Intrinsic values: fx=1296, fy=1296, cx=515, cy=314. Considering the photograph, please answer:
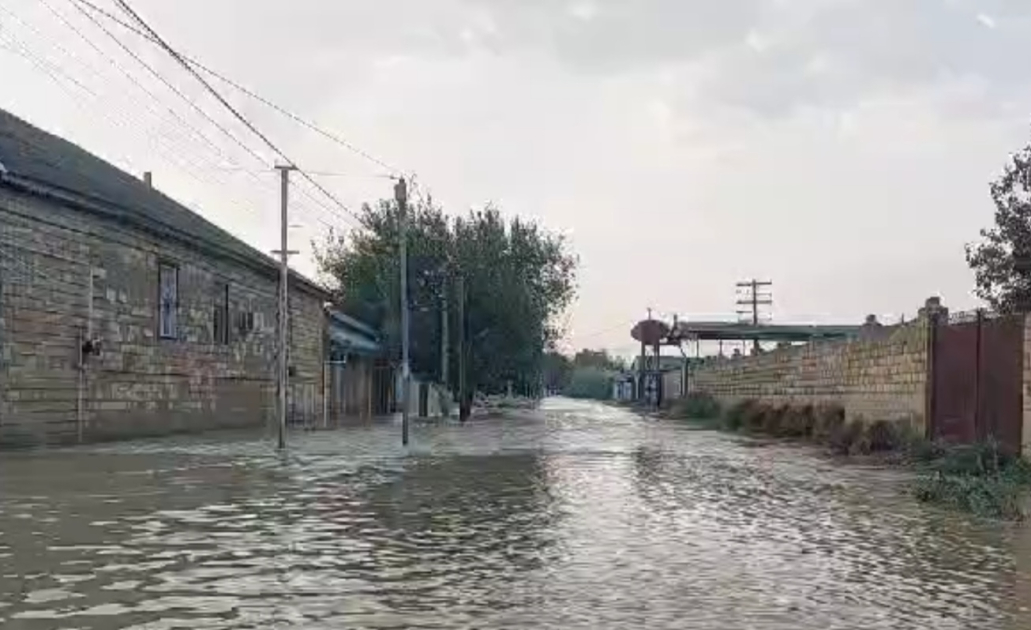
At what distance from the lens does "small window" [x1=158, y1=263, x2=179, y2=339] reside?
102ft

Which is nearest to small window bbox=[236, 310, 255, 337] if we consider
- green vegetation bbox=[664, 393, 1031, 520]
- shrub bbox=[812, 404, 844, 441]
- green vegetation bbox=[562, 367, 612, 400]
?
green vegetation bbox=[664, 393, 1031, 520]

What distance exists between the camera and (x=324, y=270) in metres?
66.6

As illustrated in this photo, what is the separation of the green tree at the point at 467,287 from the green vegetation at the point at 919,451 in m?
10.8

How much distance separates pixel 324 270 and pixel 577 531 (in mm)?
55677

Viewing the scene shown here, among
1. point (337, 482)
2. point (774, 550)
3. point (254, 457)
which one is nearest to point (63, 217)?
point (254, 457)

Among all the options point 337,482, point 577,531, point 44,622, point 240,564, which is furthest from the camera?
point 337,482

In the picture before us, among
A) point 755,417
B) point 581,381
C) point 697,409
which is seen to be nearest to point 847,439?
point 755,417

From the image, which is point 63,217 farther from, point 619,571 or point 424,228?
point 424,228

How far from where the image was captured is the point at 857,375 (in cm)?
3120

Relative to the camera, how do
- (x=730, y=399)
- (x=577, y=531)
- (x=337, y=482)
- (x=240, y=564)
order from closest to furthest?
(x=240, y=564) → (x=577, y=531) → (x=337, y=482) → (x=730, y=399)

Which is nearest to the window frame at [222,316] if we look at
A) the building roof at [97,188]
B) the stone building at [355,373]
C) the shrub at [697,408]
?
the building roof at [97,188]

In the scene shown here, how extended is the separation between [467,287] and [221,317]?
63.3ft

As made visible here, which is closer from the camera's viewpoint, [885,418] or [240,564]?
[240,564]

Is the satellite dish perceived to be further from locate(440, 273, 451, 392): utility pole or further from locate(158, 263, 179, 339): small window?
locate(158, 263, 179, 339): small window
